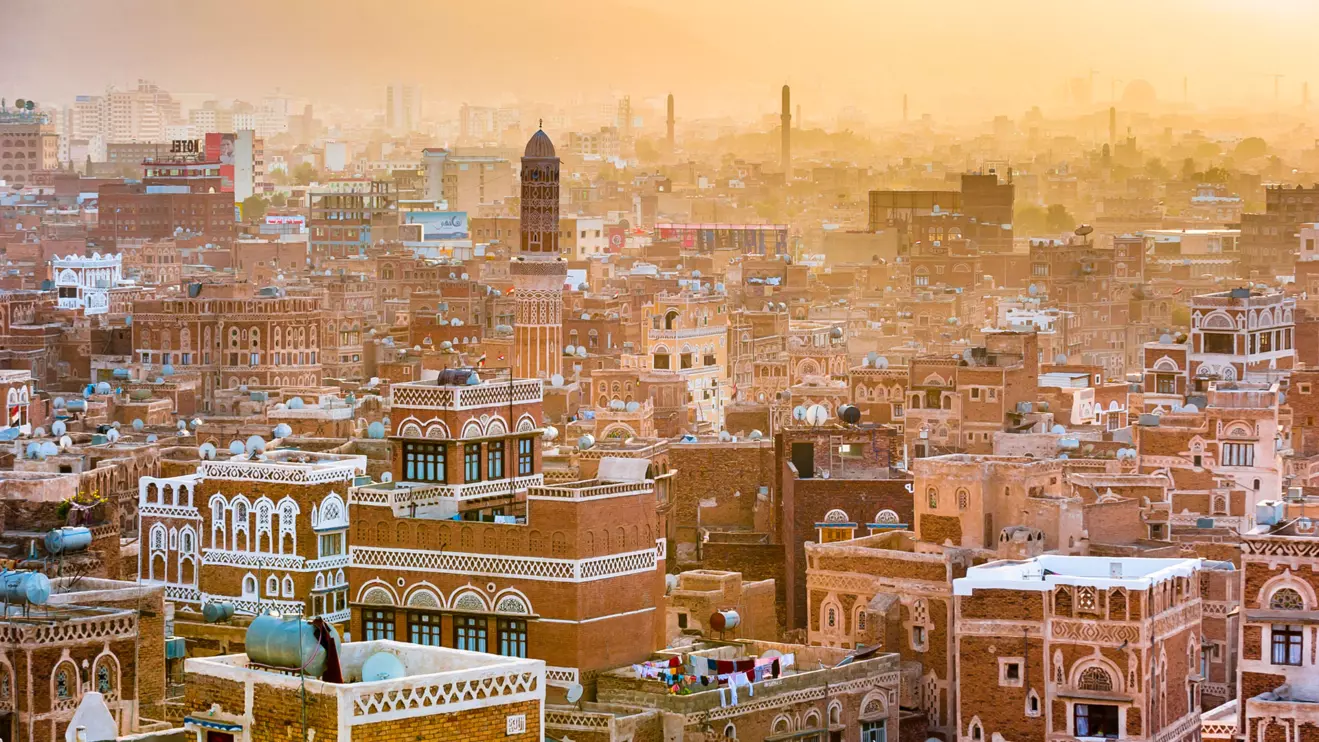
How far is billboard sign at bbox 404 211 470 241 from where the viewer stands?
126 metres

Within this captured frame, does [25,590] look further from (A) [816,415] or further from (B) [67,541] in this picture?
(A) [816,415]

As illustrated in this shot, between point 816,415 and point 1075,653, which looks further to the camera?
point 816,415

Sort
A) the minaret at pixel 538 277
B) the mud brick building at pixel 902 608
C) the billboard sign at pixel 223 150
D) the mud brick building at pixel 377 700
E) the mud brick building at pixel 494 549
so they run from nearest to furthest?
the mud brick building at pixel 377 700, the mud brick building at pixel 494 549, the mud brick building at pixel 902 608, the minaret at pixel 538 277, the billboard sign at pixel 223 150

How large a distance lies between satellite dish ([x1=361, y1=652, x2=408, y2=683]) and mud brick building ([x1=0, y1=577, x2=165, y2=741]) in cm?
292

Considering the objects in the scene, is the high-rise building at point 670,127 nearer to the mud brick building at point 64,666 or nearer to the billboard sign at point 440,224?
the billboard sign at point 440,224

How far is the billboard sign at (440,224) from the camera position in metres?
126

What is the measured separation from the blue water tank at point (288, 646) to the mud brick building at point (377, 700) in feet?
0.33

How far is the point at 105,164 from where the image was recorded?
171 metres

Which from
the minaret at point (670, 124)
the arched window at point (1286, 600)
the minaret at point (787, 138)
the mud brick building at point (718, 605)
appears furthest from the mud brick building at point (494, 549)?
the minaret at point (670, 124)

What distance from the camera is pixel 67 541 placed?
100ft

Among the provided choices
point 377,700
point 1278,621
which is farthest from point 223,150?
point 377,700

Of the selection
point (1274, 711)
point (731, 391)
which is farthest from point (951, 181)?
point (1274, 711)

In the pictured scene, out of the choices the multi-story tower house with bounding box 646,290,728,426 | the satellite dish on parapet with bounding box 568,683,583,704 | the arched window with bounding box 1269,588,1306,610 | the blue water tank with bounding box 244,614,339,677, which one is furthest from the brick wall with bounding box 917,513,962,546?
the multi-story tower house with bounding box 646,290,728,426

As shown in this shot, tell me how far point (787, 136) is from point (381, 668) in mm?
144256
